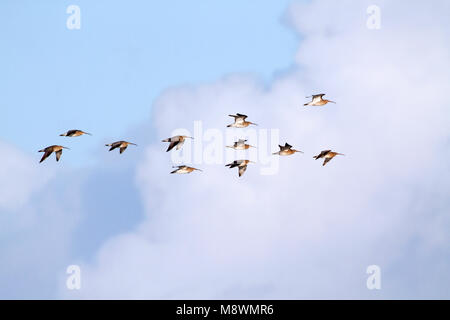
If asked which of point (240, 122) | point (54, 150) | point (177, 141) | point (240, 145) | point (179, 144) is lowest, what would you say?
point (54, 150)

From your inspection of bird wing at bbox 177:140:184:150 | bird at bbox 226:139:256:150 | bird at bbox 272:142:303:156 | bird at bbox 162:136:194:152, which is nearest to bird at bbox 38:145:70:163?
bird at bbox 162:136:194:152

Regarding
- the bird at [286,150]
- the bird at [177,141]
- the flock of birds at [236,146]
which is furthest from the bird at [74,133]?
the bird at [286,150]

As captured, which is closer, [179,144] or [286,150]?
[179,144]

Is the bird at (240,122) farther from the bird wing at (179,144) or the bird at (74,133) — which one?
the bird at (74,133)

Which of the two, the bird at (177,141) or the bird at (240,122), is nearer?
the bird at (177,141)

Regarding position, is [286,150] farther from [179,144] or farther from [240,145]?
[179,144]

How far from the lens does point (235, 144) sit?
344ft

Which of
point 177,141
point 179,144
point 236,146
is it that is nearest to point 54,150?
point 177,141
